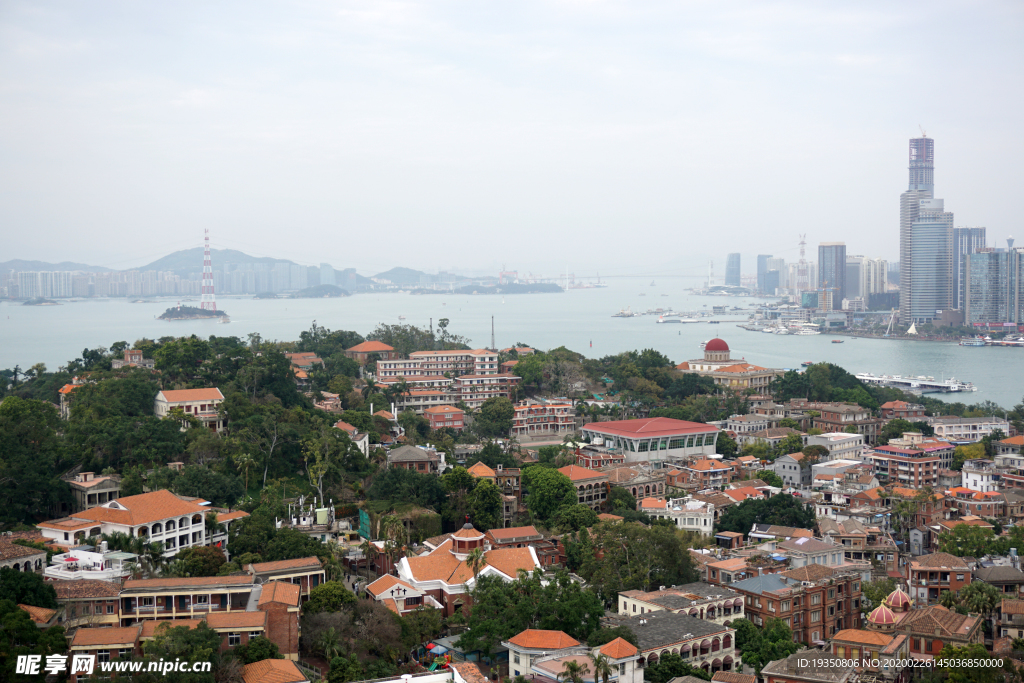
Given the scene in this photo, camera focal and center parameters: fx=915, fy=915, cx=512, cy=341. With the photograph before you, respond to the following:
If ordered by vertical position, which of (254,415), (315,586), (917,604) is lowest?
(917,604)

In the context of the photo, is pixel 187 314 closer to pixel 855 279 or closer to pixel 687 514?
pixel 855 279

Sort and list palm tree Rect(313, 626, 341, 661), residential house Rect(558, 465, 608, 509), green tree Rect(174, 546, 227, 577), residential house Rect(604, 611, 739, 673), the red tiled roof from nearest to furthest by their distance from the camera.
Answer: palm tree Rect(313, 626, 341, 661) < residential house Rect(604, 611, 739, 673) < green tree Rect(174, 546, 227, 577) < residential house Rect(558, 465, 608, 509) < the red tiled roof

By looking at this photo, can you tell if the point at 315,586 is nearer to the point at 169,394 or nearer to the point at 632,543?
the point at 632,543

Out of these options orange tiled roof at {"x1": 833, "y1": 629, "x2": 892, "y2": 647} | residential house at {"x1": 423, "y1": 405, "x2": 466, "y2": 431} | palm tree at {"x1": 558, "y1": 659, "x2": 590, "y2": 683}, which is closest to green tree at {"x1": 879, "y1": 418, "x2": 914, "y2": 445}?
residential house at {"x1": 423, "y1": 405, "x2": 466, "y2": 431}

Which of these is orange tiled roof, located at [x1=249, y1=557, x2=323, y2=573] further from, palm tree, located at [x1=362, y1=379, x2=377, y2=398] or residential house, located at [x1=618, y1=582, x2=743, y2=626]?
palm tree, located at [x1=362, y1=379, x2=377, y2=398]

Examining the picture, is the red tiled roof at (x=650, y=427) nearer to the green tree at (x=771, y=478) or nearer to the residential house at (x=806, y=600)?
the green tree at (x=771, y=478)

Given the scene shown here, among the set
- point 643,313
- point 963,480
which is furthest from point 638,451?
point 643,313

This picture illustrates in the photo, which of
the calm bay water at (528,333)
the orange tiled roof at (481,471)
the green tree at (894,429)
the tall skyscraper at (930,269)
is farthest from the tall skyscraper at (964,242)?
the orange tiled roof at (481,471)
